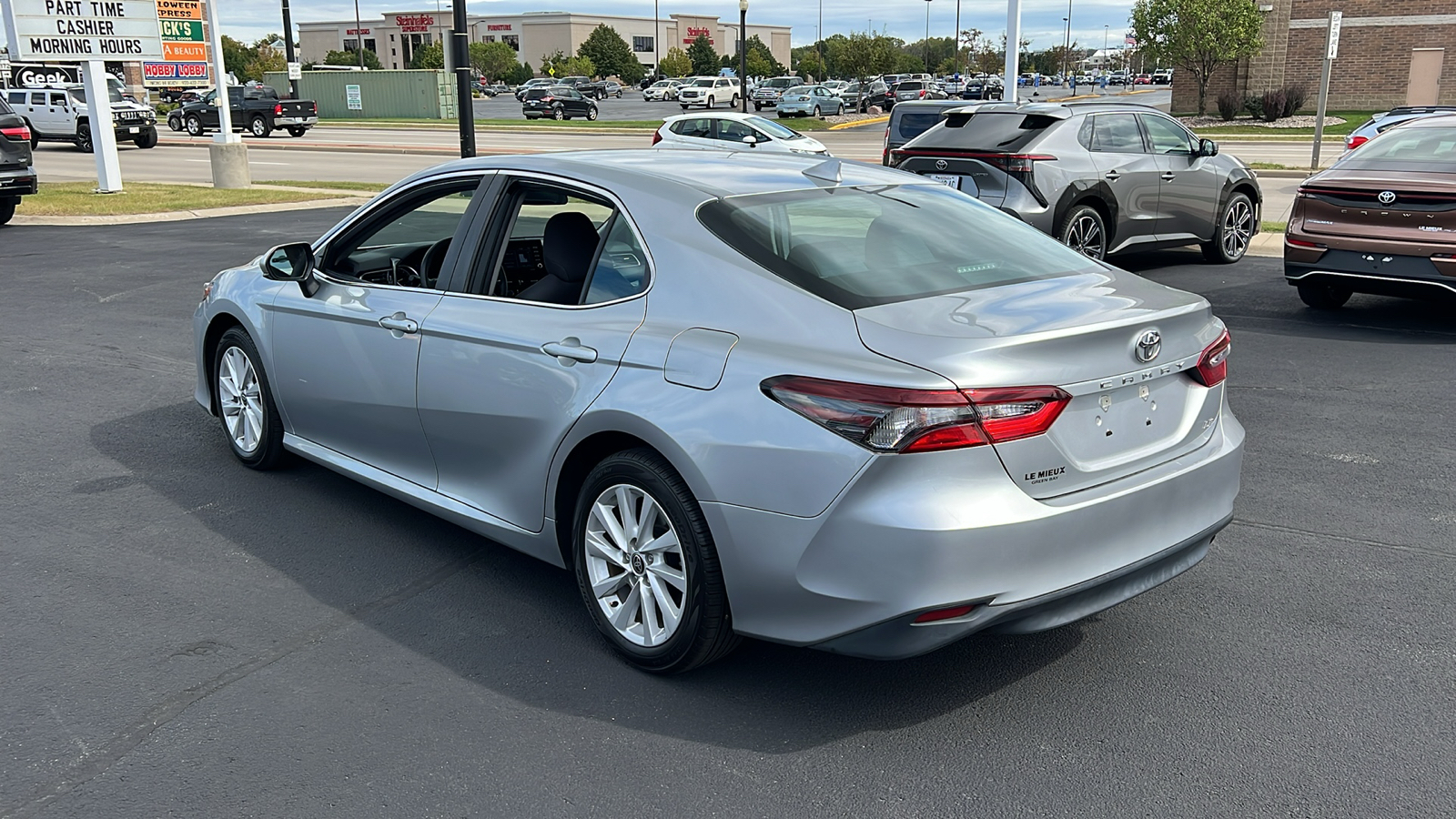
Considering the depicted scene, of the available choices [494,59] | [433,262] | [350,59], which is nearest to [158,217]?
[433,262]

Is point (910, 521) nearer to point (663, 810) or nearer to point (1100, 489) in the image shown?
point (1100, 489)

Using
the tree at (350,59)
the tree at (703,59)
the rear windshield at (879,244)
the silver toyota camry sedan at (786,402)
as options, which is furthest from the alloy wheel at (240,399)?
the tree at (703,59)

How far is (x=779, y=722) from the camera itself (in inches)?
144

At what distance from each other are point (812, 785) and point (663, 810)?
0.41 meters

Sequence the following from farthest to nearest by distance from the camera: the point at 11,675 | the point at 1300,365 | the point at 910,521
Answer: the point at 1300,365 → the point at 11,675 → the point at 910,521

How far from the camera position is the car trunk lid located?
3303 millimetres

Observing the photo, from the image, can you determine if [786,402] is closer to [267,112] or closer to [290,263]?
[290,263]

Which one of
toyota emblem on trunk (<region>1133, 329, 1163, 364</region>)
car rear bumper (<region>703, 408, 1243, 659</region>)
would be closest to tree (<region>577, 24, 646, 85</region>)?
toyota emblem on trunk (<region>1133, 329, 1163, 364</region>)

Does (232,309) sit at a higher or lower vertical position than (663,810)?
higher

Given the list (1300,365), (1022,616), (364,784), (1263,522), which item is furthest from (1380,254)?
(364,784)

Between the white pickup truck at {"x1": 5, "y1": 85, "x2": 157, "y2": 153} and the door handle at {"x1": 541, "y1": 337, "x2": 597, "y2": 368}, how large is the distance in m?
36.6

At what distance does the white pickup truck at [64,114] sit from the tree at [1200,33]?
37.3 metres

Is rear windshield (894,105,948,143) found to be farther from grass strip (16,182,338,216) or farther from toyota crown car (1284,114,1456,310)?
grass strip (16,182,338,216)

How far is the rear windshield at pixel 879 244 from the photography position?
376 cm
